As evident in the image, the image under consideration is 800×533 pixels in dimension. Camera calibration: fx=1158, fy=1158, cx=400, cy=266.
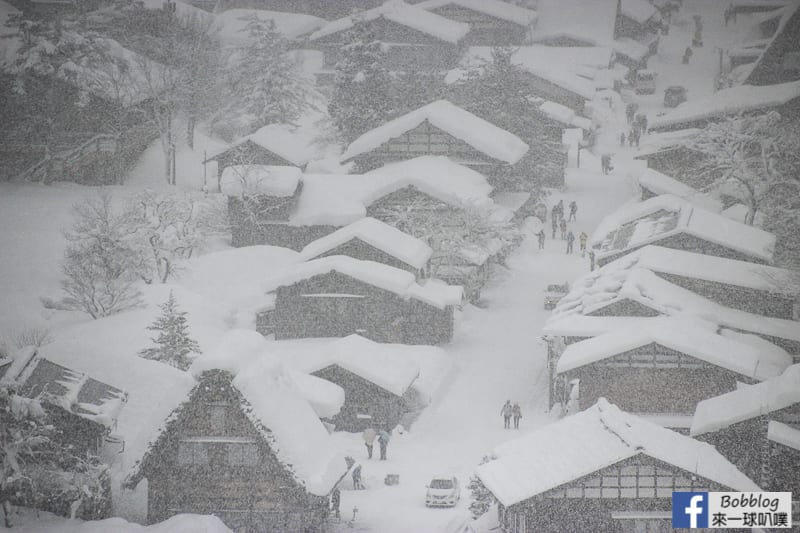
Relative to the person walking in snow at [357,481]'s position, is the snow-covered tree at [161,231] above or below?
above

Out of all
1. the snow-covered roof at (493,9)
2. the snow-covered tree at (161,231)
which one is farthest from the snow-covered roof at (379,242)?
the snow-covered roof at (493,9)

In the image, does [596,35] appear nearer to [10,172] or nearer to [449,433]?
[10,172]

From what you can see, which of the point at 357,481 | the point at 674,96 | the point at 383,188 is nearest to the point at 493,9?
the point at 674,96

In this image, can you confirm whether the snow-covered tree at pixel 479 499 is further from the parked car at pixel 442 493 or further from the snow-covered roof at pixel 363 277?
the snow-covered roof at pixel 363 277

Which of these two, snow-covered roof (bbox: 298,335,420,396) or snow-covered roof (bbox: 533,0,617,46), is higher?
snow-covered roof (bbox: 533,0,617,46)

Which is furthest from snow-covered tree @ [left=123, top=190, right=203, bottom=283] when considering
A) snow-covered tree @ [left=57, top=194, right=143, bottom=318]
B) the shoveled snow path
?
the shoveled snow path

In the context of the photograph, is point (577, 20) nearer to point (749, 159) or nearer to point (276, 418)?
point (749, 159)

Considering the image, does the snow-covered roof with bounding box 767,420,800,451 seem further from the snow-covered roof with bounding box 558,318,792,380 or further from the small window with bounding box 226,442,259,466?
the small window with bounding box 226,442,259,466
